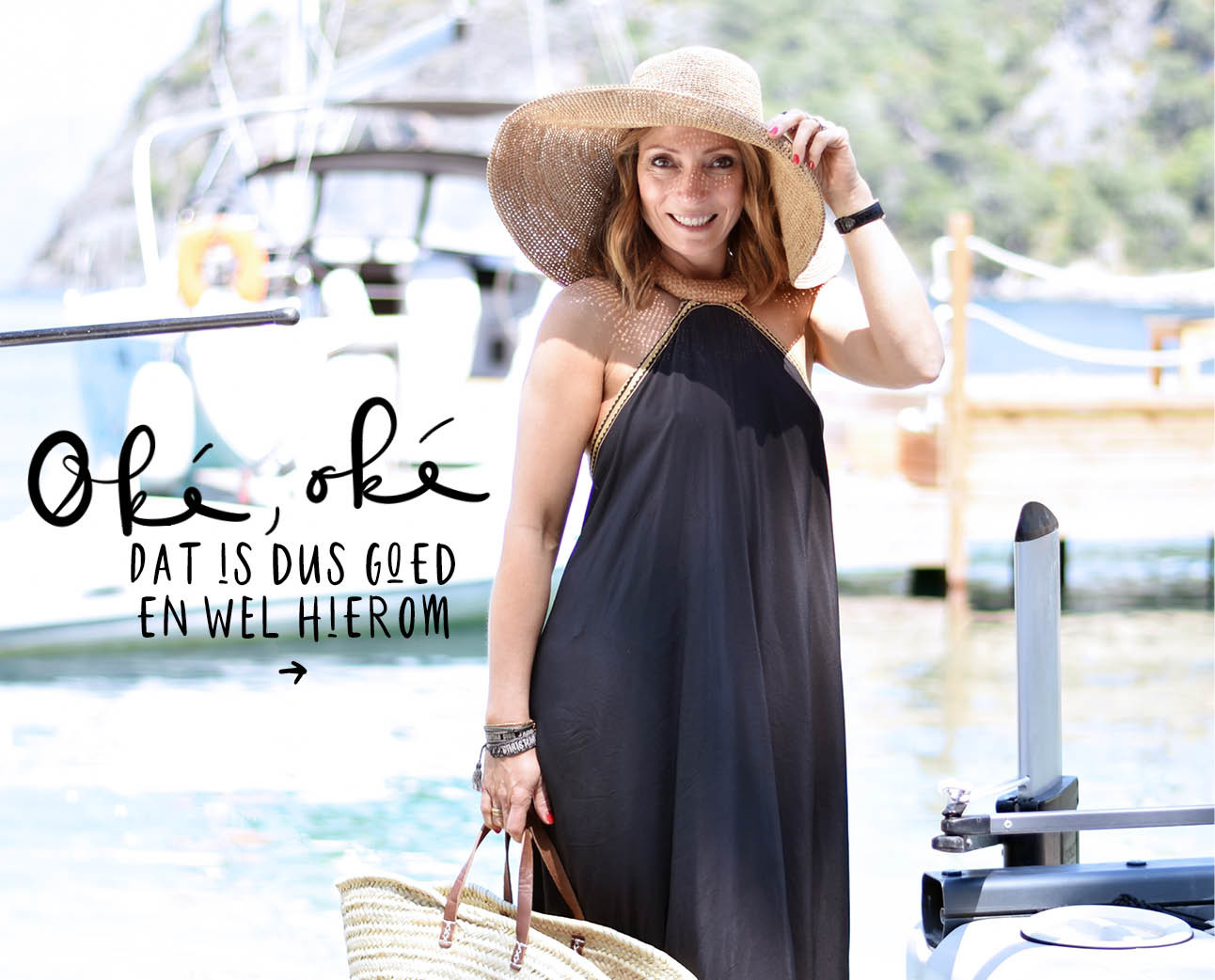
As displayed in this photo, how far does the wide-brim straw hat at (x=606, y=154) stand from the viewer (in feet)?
5.28

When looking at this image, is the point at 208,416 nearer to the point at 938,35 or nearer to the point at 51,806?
the point at 51,806

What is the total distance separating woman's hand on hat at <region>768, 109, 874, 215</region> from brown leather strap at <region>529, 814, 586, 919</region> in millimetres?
690

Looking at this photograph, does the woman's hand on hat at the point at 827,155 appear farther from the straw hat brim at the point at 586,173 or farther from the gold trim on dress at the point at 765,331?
the gold trim on dress at the point at 765,331

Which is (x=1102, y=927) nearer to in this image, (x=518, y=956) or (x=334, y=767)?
(x=518, y=956)

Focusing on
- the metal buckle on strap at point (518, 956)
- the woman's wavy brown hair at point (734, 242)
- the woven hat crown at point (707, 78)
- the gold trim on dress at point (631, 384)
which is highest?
the woven hat crown at point (707, 78)

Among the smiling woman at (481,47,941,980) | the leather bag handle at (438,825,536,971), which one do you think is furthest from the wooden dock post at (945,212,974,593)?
the leather bag handle at (438,825,536,971)

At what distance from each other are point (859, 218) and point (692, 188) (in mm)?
169

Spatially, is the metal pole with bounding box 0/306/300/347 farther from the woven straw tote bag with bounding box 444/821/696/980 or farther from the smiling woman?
the woven straw tote bag with bounding box 444/821/696/980

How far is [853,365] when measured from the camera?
171cm

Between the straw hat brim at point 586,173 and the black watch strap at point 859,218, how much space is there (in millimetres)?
22

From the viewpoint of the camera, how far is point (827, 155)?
1608 mm

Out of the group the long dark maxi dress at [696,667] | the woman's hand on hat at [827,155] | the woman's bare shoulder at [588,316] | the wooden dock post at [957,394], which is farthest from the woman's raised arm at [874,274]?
the wooden dock post at [957,394]

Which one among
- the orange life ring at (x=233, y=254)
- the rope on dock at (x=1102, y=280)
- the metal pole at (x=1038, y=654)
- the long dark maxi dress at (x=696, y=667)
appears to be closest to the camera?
the long dark maxi dress at (x=696, y=667)

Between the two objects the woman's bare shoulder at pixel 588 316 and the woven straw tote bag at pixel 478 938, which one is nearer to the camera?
the woven straw tote bag at pixel 478 938
